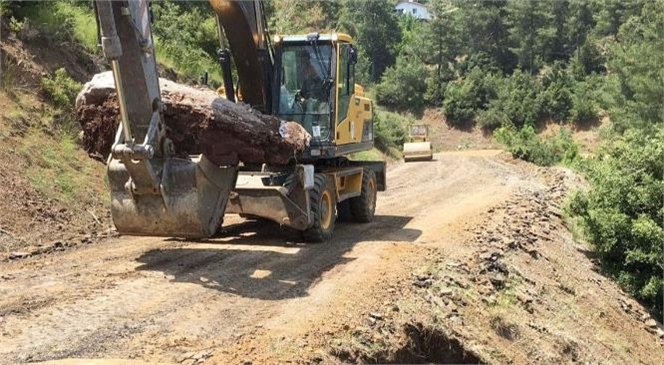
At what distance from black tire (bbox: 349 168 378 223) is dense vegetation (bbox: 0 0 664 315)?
446cm

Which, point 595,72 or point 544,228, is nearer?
point 544,228

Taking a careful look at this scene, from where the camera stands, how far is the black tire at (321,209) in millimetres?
10211

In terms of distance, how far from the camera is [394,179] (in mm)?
22891

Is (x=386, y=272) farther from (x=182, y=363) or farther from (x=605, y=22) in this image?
(x=605, y=22)

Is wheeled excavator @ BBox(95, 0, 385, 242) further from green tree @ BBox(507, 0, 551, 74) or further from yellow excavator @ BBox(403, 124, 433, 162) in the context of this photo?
green tree @ BBox(507, 0, 551, 74)

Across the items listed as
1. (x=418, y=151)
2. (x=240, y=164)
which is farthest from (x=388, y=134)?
(x=240, y=164)

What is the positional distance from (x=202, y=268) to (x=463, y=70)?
64285mm

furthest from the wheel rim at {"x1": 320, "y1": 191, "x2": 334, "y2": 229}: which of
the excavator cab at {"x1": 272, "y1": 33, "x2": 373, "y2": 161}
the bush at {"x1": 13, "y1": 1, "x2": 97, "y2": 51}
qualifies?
the bush at {"x1": 13, "y1": 1, "x2": 97, "y2": 51}

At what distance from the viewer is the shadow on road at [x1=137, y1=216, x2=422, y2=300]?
8.02 m

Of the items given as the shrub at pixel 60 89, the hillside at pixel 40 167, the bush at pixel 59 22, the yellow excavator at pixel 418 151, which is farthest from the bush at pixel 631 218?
the yellow excavator at pixel 418 151

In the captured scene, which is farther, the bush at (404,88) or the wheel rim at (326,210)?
the bush at (404,88)

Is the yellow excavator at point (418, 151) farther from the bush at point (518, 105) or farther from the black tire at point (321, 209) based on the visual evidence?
the bush at point (518, 105)

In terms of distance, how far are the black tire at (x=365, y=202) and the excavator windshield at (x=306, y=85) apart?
213 centimetres

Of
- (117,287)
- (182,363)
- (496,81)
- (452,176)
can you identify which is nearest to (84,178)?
(117,287)
